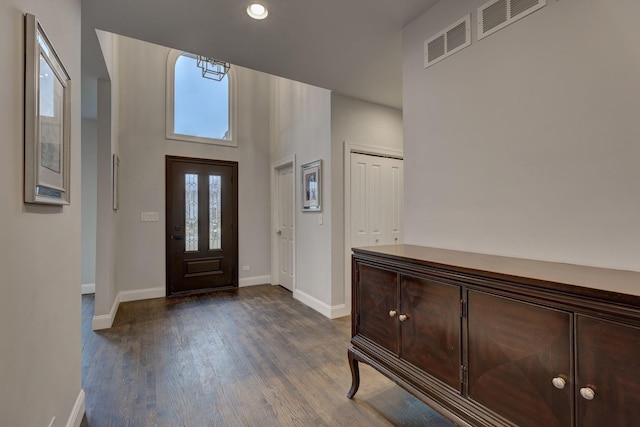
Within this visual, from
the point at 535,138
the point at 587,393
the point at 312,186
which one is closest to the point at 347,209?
the point at 312,186

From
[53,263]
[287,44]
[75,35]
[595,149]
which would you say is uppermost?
[287,44]

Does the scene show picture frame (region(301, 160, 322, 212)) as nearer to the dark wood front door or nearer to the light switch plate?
the dark wood front door

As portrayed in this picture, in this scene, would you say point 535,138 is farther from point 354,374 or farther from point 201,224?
point 201,224

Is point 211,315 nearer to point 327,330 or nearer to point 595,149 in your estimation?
point 327,330

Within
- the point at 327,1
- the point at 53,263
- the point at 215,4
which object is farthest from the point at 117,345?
the point at 327,1

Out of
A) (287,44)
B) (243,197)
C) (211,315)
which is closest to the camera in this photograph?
(287,44)

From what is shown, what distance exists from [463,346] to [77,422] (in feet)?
6.86

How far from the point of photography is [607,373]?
88 cm

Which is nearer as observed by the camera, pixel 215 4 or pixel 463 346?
pixel 463 346

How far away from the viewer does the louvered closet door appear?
365 cm

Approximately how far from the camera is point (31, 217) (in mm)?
1146

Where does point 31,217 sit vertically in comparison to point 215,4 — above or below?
below

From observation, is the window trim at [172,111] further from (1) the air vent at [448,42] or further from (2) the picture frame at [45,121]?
(1) the air vent at [448,42]

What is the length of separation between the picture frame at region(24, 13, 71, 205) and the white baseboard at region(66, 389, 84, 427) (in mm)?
1153
